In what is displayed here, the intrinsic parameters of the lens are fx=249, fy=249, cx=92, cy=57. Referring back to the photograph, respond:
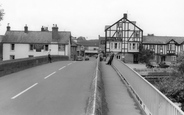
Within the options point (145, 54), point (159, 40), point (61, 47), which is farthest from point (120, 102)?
point (159, 40)

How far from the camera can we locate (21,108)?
8320mm

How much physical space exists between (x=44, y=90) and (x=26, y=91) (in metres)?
0.83

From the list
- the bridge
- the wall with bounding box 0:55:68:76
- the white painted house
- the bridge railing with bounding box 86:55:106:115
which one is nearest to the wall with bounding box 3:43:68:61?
the white painted house

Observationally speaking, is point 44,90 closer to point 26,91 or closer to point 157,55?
point 26,91

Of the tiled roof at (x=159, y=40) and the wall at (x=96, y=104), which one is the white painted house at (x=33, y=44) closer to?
the tiled roof at (x=159, y=40)

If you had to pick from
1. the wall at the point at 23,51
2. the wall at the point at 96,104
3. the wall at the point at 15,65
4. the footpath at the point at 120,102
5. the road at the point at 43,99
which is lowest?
the footpath at the point at 120,102

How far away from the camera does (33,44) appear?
54188mm

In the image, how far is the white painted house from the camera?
54.1 meters

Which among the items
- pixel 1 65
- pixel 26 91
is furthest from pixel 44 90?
pixel 1 65

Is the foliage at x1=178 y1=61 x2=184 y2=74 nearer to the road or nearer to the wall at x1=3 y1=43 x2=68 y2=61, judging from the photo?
the road

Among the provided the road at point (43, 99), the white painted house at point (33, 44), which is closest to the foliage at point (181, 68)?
the road at point (43, 99)

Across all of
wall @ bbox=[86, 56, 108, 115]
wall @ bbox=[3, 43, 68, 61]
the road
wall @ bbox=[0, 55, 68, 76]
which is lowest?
the road

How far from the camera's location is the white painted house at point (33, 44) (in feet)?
177

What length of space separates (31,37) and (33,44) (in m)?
1.73
